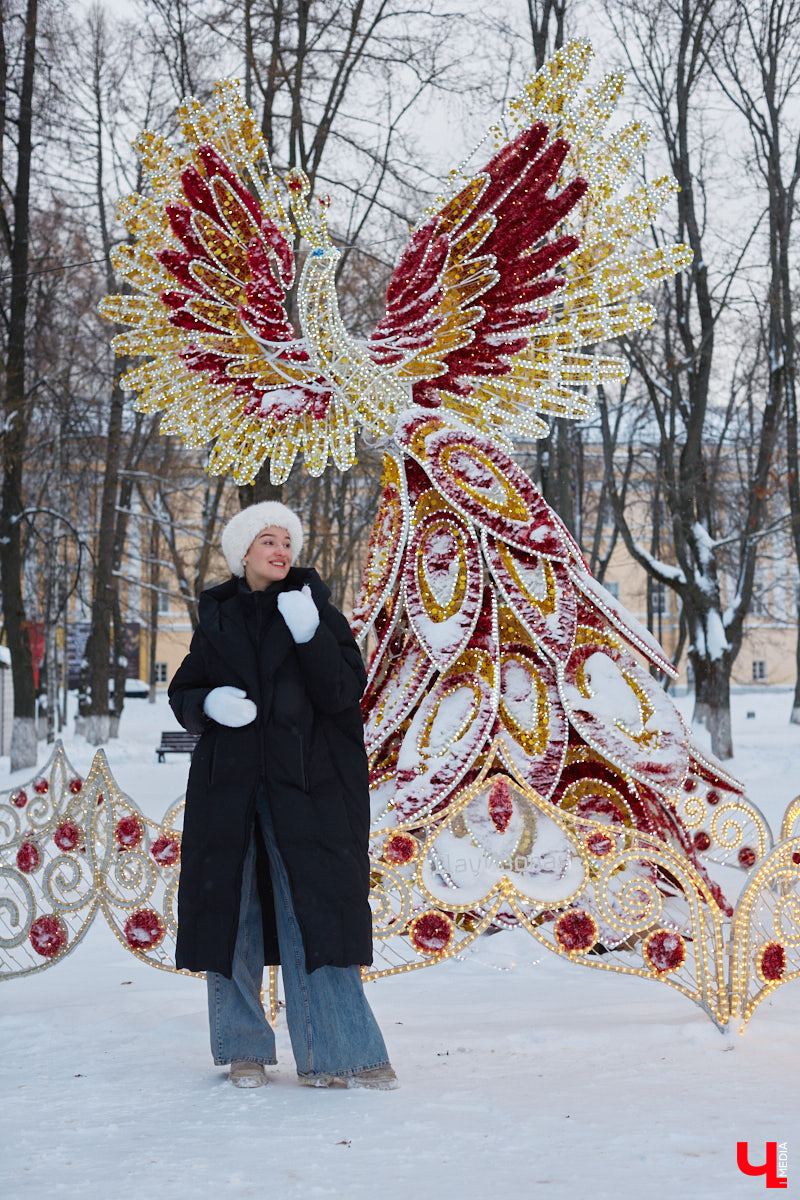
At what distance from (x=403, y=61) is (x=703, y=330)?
498 centimetres

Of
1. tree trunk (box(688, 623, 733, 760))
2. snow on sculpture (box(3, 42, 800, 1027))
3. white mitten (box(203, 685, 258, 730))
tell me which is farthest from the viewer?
tree trunk (box(688, 623, 733, 760))

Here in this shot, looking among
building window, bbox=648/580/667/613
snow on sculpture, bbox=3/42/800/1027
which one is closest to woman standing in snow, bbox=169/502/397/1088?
snow on sculpture, bbox=3/42/800/1027

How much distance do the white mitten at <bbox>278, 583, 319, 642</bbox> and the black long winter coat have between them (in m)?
0.03

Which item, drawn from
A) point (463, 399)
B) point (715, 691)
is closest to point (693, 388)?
point (715, 691)

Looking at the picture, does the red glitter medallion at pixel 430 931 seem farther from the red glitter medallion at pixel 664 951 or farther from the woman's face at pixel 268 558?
the woman's face at pixel 268 558

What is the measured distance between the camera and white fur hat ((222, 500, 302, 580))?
3.84 m

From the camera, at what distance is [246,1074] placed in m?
3.52

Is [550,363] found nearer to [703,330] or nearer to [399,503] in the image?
[399,503]

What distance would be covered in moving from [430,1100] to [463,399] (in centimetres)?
→ 327

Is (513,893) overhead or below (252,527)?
below

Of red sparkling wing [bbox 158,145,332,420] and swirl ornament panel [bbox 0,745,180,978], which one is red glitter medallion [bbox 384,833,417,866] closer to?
swirl ornament panel [bbox 0,745,180,978]

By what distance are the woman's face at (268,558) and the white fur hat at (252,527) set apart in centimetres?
2

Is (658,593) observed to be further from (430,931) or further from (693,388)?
(430,931)

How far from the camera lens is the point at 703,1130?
3021 mm
